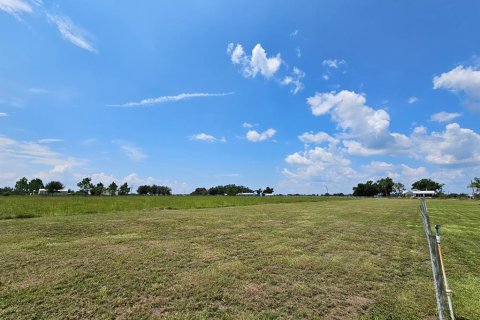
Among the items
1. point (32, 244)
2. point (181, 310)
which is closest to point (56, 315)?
point (181, 310)

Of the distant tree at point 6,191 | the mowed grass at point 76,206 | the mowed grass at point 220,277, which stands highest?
the distant tree at point 6,191

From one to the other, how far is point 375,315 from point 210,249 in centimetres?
483

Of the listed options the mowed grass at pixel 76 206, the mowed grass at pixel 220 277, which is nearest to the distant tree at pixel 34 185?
the mowed grass at pixel 76 206

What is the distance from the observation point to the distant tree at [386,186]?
477ft

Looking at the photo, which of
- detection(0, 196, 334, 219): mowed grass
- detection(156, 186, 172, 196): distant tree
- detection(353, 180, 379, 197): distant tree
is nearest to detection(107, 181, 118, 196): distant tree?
detection(156, 186, 172, 196): distant tree

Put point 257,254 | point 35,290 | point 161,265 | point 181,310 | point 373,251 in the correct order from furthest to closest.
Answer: point 373,251, point 257,254, point 161,265, point 35,290, point 181,310

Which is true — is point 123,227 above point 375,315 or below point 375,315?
above

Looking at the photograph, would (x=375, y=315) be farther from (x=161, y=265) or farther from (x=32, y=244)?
(x=32, y=244)

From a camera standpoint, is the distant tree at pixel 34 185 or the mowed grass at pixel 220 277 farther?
the distant tree at pixel 34 185

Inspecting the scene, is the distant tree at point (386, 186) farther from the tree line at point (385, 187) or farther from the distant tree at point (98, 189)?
the distant tree at point (98, 189)

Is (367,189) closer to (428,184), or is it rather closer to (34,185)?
(428,184)

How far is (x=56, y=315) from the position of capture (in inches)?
159

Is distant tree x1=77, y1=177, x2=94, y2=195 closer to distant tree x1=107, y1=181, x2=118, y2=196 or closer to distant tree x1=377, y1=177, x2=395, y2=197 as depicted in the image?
distant tree x1=107, y1=181, x2=118, y2=196

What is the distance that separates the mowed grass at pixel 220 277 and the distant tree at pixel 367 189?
15800cm
